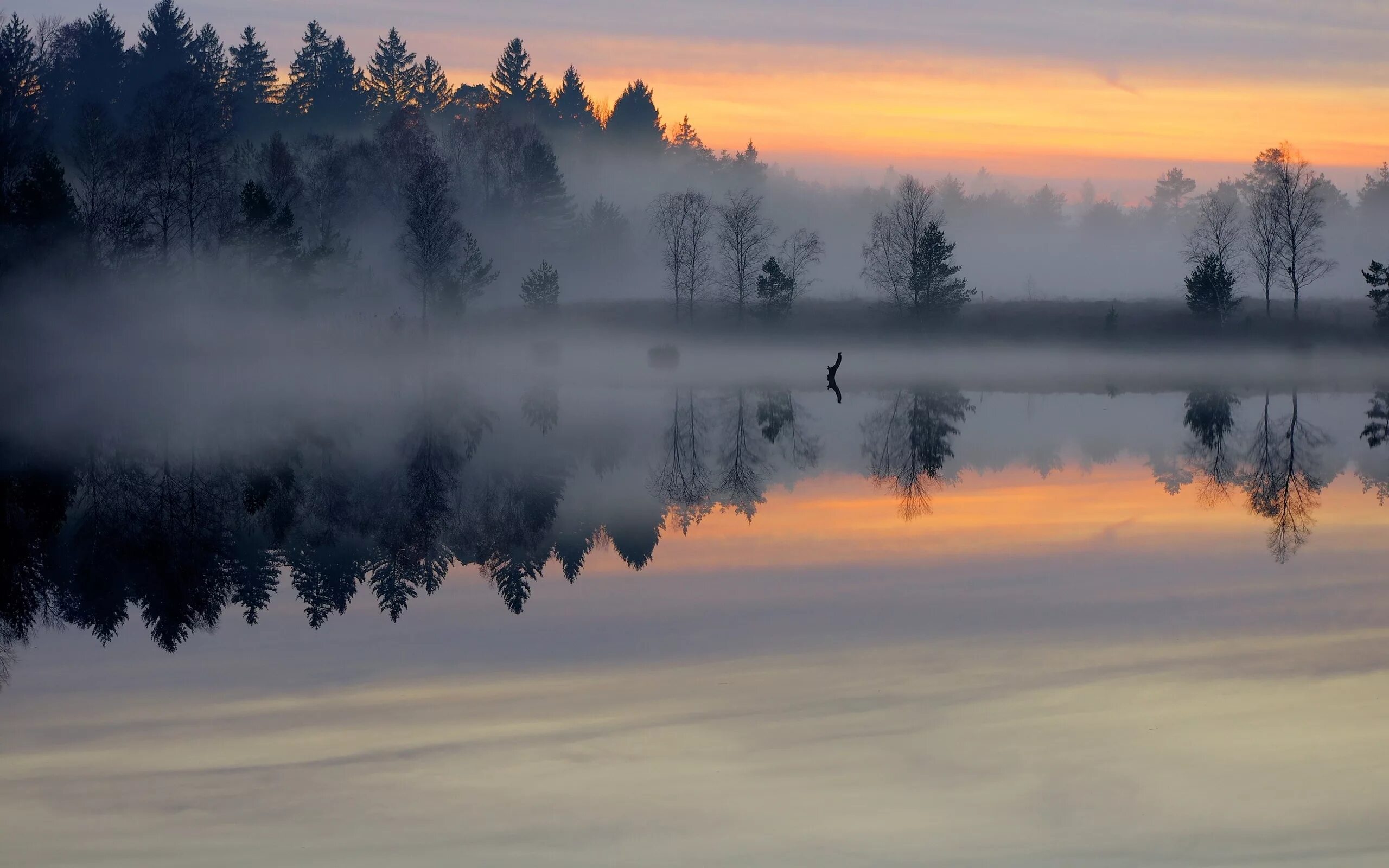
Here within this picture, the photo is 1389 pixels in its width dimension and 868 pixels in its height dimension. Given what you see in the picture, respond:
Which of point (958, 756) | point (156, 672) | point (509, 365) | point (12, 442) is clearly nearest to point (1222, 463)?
point (958, 756)

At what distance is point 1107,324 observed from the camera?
89.8 m

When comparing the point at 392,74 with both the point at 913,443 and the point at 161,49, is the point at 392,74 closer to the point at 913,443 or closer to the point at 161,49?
the point at 161,49

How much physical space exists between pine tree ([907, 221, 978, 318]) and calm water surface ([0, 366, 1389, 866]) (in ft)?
202

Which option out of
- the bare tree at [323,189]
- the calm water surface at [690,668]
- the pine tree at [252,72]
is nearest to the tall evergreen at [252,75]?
the pine tree at [252,72]

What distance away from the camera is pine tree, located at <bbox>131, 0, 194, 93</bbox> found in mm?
111875

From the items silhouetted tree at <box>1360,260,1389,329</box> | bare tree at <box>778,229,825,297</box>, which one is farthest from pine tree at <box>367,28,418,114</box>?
silhouetted tree at <box>1360,260,1389,329</box>

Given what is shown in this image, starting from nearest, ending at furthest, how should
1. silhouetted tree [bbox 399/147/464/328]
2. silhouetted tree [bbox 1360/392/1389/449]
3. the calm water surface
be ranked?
1. the calm water surface
2. silhouetted tree [bbox 1360/392/1389/449]
3. silhouetted tree [bbox 399/147/464/328]

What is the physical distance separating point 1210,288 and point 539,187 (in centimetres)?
5457

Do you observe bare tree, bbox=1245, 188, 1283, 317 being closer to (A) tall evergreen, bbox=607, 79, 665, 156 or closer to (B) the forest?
(B) the forest

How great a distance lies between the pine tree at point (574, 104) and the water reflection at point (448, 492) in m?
113

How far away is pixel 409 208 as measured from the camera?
3735 inches

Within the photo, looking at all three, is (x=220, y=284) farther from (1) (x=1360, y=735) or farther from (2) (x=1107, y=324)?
(1) (x=1360, y=735)

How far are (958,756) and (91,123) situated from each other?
81595 mm

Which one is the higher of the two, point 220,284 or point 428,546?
point 220,284
